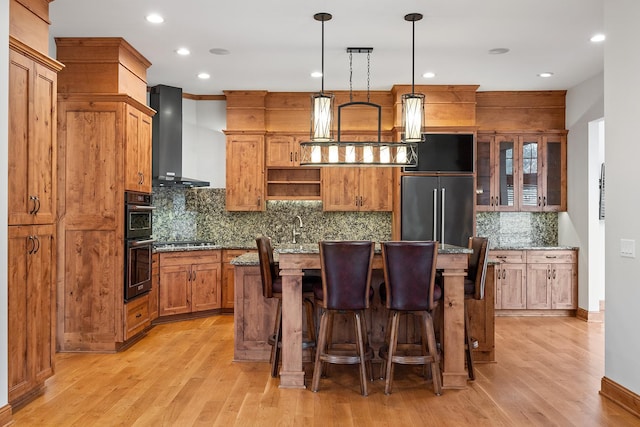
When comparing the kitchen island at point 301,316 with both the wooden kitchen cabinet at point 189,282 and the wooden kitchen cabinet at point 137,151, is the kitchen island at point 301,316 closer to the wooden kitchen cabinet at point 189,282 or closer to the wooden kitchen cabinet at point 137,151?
the wooden kitchen cabinet at point 137,151

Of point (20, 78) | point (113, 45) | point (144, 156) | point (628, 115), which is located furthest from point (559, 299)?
point (20, 78)

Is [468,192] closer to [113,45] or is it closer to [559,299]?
[559,299]

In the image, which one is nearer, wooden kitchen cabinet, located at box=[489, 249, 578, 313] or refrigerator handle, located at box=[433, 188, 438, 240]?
refrigerator handle, located at box=[433, 188, 438, 240]

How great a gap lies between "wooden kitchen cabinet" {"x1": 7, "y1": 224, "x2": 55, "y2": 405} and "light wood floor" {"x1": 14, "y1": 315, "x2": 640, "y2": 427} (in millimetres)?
174

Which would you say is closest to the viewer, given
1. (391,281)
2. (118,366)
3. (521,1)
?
(391,281)

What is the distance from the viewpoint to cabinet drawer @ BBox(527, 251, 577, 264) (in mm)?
7047

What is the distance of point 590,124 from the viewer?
6.80m

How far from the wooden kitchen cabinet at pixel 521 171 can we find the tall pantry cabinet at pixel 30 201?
5197 millimetres

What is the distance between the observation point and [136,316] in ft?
18.3

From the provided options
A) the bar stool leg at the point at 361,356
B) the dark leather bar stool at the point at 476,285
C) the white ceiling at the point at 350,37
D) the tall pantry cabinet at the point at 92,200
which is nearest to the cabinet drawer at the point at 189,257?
the tall pantry cabinet at the point at 92,200

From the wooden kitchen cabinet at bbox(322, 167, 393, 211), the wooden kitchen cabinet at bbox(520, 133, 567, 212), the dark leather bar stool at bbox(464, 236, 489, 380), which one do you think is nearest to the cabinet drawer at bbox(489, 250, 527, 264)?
the wooden kitchen cabinet at bbox(520, 133, 567, 212)

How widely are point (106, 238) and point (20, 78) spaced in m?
1.87

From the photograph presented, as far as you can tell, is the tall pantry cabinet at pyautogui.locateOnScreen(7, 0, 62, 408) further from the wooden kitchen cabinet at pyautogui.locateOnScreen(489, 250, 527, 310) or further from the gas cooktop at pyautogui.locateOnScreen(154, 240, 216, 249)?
the wooden kitchen cabinet at pyautogui.locateOnScreen(489, 250, 527, 310)

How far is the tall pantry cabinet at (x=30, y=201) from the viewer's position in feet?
11.8
